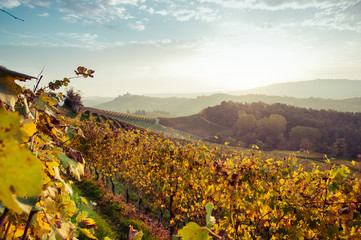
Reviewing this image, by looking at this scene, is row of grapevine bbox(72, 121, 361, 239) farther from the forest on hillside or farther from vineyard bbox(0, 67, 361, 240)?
the forest on hillside

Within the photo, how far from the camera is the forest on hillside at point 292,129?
174ft

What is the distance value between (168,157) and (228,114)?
241ft

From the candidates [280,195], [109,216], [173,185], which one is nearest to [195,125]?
[109,216]

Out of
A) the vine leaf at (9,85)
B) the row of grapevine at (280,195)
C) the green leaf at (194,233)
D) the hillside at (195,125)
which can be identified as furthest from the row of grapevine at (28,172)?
the hillside at (195,125)

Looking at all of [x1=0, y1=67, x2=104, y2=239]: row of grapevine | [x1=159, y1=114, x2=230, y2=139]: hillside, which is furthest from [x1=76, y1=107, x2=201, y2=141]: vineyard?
[x1=0, y1=67, x2=104, y2=239]: row of grapevine

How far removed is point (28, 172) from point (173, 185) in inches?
224

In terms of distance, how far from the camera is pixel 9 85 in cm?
78

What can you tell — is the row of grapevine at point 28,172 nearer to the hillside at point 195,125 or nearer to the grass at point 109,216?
the grass at point 109,216

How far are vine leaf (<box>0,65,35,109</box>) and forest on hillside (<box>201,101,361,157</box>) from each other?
52.7m

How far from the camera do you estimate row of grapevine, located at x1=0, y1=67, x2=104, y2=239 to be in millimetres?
377

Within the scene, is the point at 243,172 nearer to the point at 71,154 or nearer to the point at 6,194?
the point at 71,154

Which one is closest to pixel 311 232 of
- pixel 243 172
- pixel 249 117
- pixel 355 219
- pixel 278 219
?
pixel 278 219

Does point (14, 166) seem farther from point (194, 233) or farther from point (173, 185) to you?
point (173, 185)

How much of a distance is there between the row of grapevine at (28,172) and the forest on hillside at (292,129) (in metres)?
52.4
